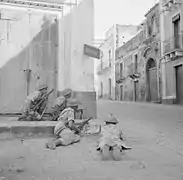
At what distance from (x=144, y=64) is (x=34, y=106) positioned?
60.5 ft

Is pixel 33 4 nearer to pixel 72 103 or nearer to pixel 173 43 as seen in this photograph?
pixel 72 103

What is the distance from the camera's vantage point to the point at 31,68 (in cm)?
704

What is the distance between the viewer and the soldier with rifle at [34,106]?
5688mm

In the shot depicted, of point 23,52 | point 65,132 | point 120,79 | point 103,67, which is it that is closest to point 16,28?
point 23,52

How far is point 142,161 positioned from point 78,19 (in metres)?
5.05

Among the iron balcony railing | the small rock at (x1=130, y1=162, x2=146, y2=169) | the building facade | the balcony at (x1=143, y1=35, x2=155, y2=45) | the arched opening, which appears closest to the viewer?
the small rock at (x1=130, y1=162, x2=146, y2=169)

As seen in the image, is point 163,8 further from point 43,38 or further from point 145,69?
point 43,38

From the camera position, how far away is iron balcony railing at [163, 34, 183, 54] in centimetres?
1719

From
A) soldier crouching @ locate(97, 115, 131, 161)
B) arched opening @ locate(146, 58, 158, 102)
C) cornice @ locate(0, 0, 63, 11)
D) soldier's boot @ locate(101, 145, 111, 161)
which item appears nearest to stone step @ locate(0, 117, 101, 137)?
soldier crouching @ locate(97, 115, 131, 161)

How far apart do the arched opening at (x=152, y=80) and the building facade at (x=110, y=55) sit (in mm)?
10699

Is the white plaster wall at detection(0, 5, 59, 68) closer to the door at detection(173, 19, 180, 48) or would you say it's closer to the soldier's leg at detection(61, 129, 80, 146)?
the soldier's leg at detection(61, 129, 80, 146)

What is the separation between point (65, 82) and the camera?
7000mm

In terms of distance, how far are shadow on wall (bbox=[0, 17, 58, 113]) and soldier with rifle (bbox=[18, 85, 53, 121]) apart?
96 cm

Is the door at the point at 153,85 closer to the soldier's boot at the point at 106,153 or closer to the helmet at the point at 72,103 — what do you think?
the helmet at the point at 72,103
